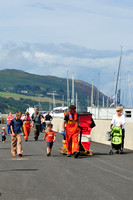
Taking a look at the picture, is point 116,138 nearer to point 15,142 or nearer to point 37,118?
point 15,142

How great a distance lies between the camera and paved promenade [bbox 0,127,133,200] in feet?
28.5

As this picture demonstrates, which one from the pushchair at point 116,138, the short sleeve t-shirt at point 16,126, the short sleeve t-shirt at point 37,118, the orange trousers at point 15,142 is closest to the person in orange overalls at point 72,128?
the orange trousers at point 15,142

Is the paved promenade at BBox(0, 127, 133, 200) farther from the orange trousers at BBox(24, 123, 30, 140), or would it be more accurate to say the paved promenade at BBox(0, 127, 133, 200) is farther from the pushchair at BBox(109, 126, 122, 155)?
the orange trousers at BBox(24, 123, 30, 140)

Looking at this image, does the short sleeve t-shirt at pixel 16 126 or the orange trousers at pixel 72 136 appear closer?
the orange trousers at pixel 72 136

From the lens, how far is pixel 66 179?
1073 centimetres

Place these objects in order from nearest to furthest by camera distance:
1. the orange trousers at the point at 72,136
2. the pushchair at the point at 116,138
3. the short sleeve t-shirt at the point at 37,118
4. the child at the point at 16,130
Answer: the orange trousers at the point at 72,136 → the child at the point at 16,130 → the pushchair at the point at 116,138 → the short sleeve t-shirt at the point at 37,118

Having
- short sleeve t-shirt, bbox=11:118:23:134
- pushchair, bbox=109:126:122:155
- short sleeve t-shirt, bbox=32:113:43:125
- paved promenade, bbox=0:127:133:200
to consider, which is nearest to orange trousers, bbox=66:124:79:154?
paved promenade, bbox=0:127:133:200

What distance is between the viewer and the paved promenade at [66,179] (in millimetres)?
8672

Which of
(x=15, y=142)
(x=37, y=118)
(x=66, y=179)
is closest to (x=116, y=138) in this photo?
(x=15, y=142)

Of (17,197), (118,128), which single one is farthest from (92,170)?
(118,128)

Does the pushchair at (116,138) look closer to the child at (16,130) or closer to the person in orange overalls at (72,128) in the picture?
the person in orange overalls at (72,128)

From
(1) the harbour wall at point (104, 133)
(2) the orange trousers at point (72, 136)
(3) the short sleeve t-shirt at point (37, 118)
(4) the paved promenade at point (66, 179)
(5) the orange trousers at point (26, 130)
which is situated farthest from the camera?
(3) the short sleeve t-shirt at point (37, 118)

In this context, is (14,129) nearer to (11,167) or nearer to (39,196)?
(11,167)

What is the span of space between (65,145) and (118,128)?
7.01 feet
